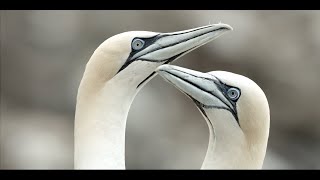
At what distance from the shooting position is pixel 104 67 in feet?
19.5

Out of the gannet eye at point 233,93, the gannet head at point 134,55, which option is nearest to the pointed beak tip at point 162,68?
the gannet head at point 134,55

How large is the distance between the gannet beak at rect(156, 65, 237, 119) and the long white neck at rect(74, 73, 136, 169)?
12.7 inches

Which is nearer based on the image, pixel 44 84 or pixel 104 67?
pixel 104 67

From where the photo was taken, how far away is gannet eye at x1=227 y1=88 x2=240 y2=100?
5.72 m

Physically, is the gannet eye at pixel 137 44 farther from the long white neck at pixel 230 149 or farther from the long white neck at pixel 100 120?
the long white neck at pixel 230 149

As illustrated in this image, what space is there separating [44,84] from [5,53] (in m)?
0.82

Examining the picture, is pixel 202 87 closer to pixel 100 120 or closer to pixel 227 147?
pixel 227 147

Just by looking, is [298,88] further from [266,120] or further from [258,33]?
[266,120]

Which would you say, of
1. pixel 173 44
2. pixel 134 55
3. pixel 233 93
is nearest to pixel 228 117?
pixel 233 93

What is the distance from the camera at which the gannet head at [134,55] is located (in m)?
5.95

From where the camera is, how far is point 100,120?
5.97 m

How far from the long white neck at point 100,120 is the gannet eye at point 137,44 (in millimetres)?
217

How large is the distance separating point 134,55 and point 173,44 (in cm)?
23
